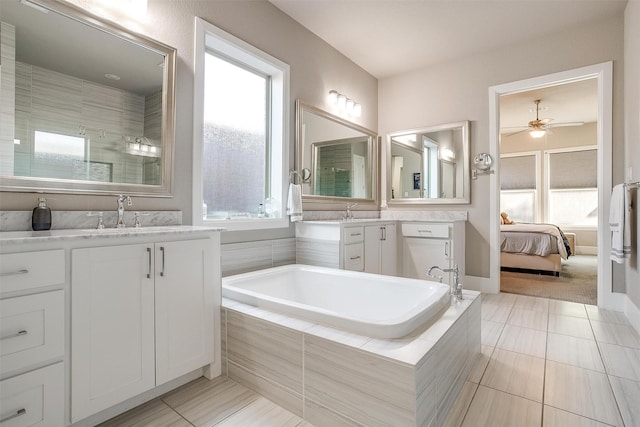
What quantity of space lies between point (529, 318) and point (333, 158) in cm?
237

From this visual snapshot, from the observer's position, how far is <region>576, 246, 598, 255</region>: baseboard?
6339 millimetres

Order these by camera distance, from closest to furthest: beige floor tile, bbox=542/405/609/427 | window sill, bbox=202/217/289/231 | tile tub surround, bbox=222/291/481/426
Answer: tile tub surround, bbox=222/291/481/426, beige floor tile, bbox=542/405/609/427, window sill, bbox=202/217/289/231

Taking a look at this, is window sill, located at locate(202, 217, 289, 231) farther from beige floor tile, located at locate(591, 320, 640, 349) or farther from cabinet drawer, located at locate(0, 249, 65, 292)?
beige floor tile, located at locate(591, 320, 640, 349)

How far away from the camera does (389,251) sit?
11.1 ft

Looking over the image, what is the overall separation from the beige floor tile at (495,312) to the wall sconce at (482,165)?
144 cm

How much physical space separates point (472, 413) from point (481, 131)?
306 cm

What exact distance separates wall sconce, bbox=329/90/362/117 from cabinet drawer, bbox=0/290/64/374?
2974mm

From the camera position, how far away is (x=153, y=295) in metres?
1.49

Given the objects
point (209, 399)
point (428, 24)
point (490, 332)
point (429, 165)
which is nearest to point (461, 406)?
point (490, 332)

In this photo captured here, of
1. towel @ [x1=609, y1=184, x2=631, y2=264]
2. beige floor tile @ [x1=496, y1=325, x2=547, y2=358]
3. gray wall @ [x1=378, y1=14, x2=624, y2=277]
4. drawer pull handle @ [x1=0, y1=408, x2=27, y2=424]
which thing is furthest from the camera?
gray wall @ [x1=378, y1=14, x2=624, y2=277]

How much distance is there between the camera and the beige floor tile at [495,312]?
8.90 feet

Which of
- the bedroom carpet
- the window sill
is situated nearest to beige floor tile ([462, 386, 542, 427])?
the window sill

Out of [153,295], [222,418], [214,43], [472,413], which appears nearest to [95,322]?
[153,295]

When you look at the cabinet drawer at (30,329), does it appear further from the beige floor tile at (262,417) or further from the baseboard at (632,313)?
the baseboard at (632,313)
